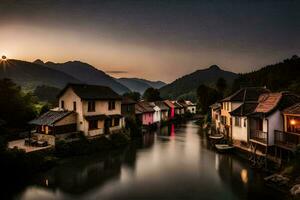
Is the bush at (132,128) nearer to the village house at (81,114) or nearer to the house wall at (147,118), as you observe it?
the village house at (81,114)

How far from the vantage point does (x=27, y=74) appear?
138500mm

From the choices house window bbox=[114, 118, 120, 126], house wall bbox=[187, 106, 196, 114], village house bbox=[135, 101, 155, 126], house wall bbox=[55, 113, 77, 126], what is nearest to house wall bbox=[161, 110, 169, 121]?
village house bbox=[135, 101, 155, 126]

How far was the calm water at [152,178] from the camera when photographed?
62.6 ft

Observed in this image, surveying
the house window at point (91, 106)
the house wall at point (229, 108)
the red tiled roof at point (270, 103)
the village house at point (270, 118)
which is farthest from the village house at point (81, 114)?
the red tiled roof at point (270, 103)

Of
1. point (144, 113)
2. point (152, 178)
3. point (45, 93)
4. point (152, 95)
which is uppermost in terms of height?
point (152, 95)

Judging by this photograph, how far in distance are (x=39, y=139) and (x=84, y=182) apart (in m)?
11.6

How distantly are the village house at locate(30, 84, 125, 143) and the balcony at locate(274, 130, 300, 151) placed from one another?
889 inches

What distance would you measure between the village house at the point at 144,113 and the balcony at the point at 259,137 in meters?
27.9

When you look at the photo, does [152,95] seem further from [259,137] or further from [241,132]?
[259,137]

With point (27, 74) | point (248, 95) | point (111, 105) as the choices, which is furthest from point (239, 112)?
point (27, 74)

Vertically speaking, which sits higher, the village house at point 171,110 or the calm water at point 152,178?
the village house at point 171,110

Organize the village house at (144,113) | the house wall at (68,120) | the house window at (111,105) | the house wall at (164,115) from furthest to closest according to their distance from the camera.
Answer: the house wall at (164,115), the village house at (144,113), the house window at (111,105), the house wall at (68,120)

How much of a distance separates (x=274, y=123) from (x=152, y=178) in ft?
43.0

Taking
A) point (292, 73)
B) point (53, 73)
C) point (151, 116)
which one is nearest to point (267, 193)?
point (151, 116)
